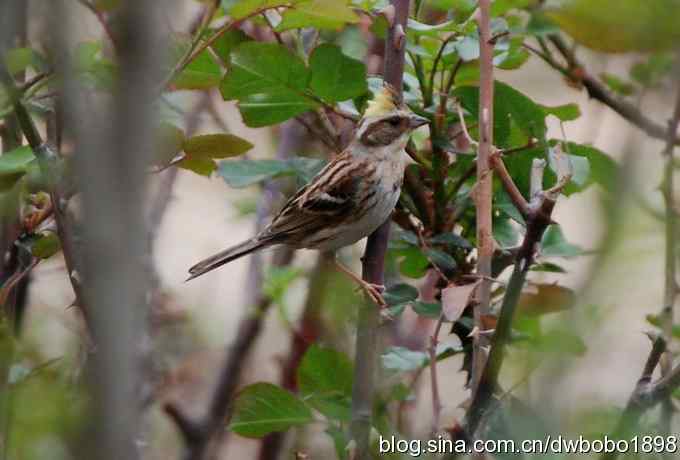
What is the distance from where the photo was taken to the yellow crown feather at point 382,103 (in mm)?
2082

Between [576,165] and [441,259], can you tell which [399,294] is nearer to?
[441,259]

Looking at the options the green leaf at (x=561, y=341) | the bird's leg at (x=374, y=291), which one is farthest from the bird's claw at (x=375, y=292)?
the green leaf at (x=561, y=341)

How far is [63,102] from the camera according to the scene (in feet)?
2.72

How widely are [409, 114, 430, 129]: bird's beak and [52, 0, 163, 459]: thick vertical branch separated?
1.51 meters

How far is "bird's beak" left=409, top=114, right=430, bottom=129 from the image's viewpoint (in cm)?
227

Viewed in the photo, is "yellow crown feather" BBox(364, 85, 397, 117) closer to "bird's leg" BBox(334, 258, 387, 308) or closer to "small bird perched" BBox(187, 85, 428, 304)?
"small bird perched" BBox(187, 85, 428, 304)

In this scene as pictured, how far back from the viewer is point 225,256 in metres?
3.11

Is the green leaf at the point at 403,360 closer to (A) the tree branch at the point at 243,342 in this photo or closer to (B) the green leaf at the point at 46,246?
(B) the green leaf at the point at 46,246

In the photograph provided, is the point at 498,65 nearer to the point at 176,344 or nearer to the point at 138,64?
the point at 138,64

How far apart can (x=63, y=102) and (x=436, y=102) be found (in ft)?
5.04

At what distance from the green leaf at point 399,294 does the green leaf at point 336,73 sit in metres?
0.39

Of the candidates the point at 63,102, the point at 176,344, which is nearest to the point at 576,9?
the point at 63,102

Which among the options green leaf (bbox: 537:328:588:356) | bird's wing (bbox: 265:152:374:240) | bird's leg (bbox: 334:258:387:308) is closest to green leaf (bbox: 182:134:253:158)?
bird's leg (bbox: 334:258:387:308)

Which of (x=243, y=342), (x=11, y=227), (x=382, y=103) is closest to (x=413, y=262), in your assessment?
(x=382, y=103)
